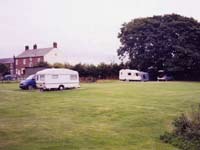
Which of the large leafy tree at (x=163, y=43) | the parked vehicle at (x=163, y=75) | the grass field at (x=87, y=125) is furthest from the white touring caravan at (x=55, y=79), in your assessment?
the parked vehicle at (x=163, y=75)

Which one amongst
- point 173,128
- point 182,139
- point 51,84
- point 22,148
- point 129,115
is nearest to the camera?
point 22,148

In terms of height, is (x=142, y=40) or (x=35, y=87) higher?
(x=142, y=40)

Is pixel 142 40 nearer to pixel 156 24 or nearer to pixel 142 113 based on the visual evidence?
pixel 156 24

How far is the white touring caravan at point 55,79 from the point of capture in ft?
138

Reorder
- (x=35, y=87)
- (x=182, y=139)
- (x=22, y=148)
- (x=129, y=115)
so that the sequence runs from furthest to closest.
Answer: (x=35, y=87) < (x=129, y=115) < (x=182, y=139) < (x=22, y=148)

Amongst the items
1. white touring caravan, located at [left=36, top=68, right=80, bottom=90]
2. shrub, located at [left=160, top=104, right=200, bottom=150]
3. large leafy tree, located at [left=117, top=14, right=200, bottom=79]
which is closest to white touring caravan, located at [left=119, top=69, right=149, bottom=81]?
large leafy tree, located at [left=117, top=14, right=200, bottom=79]

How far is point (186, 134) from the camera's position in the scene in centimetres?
1536

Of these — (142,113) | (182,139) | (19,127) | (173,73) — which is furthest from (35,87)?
(173,73)

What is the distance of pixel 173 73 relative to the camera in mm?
74125

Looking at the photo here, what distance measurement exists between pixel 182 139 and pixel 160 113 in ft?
23.9

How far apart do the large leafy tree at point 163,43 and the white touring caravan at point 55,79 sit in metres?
29.0

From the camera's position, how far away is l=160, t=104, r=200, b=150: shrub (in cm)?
1442

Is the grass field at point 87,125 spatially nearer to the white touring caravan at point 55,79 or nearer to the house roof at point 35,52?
the white touring caravan at point 55,79

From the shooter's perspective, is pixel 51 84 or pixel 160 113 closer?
pixel 160 113
